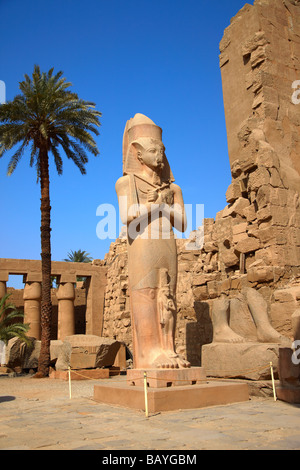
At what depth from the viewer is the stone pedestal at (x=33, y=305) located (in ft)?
61.3

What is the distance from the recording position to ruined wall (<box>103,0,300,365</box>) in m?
7.31

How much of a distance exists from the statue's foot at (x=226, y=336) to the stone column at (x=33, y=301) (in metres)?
13.7

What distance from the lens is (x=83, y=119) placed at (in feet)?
46.3

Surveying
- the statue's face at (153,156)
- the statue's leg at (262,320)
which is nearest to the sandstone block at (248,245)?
the statue's leg at (262,320)

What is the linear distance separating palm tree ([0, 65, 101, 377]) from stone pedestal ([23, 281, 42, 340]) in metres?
6.02

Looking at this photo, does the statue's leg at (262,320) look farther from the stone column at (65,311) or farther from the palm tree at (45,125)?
the stone column at (65,311)

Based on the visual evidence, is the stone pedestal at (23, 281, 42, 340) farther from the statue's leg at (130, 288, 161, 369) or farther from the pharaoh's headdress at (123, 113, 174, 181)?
the statue's leg at (130, 288, 161, 369)

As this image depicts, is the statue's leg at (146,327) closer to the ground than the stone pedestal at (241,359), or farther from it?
farther from it

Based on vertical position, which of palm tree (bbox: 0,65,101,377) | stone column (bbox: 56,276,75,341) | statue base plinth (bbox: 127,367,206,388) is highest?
palm tree (bbox: 0,65,101,377)

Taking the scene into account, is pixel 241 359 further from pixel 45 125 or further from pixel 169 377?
pixel 45 125

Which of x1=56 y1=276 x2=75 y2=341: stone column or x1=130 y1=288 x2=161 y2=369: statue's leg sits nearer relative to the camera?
x1=130 y1=288 x2=161 y2=369: statue's leg

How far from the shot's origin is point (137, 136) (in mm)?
5648

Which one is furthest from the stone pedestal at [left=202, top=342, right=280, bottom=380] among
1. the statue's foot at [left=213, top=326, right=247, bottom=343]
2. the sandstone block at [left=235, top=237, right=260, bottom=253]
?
the sandstone block at [left=235, top=237, right=260, bottom=253]

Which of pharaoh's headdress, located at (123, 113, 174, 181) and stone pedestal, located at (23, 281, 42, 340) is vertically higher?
pharaoh's headdress, located at (123, 113, 174, 181)
